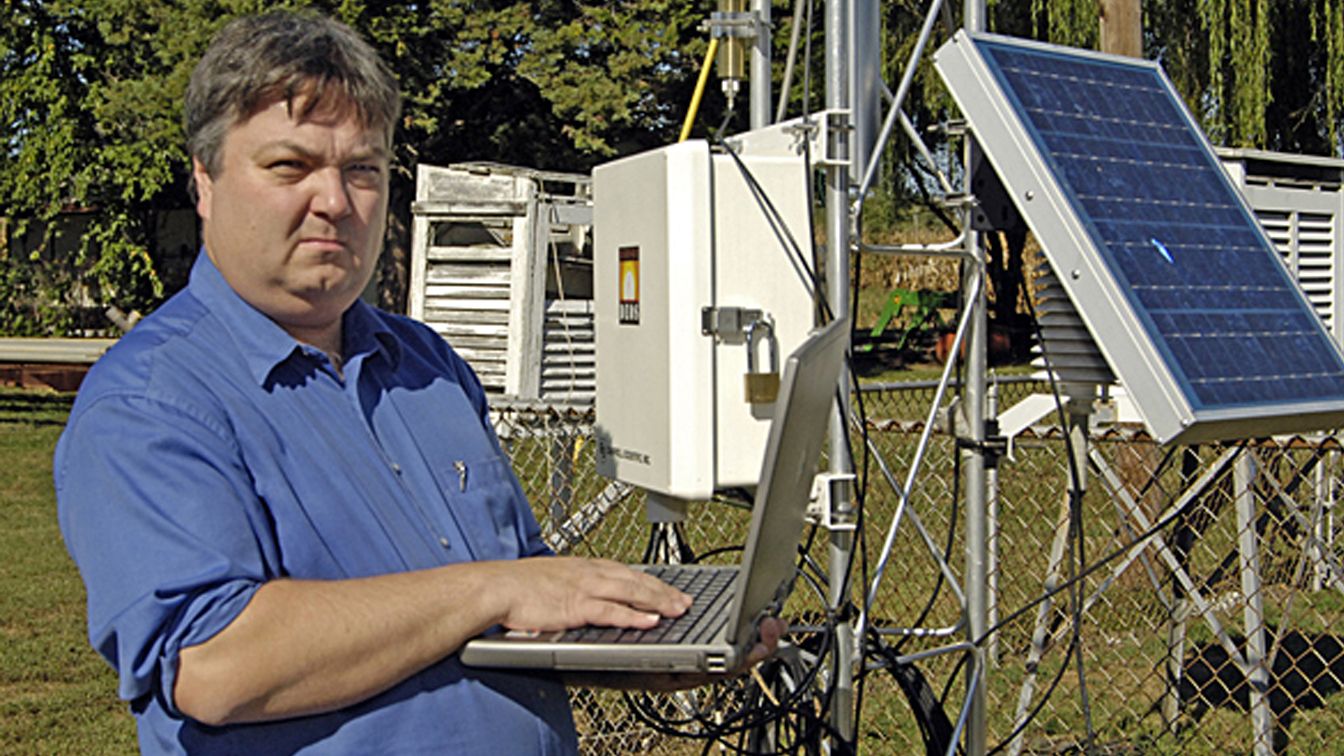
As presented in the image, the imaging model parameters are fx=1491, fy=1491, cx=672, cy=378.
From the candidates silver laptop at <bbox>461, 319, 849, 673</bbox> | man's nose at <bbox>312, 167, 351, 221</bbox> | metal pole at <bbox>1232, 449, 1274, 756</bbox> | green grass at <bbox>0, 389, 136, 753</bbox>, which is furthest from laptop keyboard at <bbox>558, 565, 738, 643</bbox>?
green grass at <bbox>0, 389, 136, 753</bbox>

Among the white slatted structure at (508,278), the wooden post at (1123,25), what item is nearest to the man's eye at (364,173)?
the wooden post at (1123,25)

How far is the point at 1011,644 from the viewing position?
21.7 ft

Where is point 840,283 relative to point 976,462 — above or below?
above

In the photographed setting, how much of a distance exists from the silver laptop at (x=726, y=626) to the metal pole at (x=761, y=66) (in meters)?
1.47

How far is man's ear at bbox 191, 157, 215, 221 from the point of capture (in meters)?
2.07

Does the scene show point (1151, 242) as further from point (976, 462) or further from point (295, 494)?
point (295, 494)

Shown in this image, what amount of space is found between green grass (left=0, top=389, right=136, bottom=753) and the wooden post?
5408 millimetres

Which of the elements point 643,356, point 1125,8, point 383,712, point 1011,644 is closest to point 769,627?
point 383,712

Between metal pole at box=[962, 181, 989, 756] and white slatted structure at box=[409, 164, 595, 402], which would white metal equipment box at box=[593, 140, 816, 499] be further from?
white slatted structure at box=[409, 164, 595, 402]

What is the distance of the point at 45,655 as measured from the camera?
22.1ft

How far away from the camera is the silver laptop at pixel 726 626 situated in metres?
1.92

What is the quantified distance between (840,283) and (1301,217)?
3.06m

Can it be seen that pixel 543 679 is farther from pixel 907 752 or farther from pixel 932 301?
pixel 932 301

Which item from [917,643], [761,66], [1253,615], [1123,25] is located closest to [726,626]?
[761,66]
